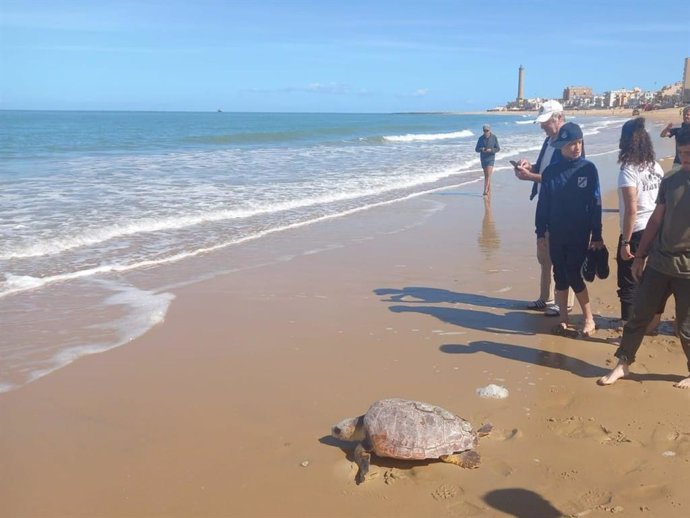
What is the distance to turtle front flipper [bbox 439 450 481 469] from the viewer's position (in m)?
3.30

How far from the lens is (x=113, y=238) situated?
9.10 meters

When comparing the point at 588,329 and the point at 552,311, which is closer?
the point at 588,329

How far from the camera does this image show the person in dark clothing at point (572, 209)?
490cm

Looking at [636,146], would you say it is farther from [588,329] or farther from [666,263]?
[588,329]

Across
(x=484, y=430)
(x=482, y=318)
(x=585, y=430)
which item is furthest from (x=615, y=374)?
(x=482, y=318)

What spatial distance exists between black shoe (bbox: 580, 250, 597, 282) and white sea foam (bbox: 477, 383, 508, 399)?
1.39 metres

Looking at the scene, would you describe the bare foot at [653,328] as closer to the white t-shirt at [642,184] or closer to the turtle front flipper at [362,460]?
the white t-shirt at [642,184]

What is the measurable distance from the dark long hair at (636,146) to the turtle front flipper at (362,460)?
2.95m

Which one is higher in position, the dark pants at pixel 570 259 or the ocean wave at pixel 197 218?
the dark pants at pixel 570 259

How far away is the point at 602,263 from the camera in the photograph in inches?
195

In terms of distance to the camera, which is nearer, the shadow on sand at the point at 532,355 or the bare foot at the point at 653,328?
the shadow on sand at the point at 532,355

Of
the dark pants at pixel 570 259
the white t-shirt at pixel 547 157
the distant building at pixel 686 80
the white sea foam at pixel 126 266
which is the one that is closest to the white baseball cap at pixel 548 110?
the white t-shirt at pixel 547 157

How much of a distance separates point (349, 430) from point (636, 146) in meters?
3.05

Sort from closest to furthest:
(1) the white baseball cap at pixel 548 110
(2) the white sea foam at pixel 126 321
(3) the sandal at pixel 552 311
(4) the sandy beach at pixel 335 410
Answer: (4) the sandy beach at pixel 335 410, (2) the white sea foam at pixel 126 321, (1) the white baseball cap at pixel 548 110, (3) the sandal at pixel 552 311
